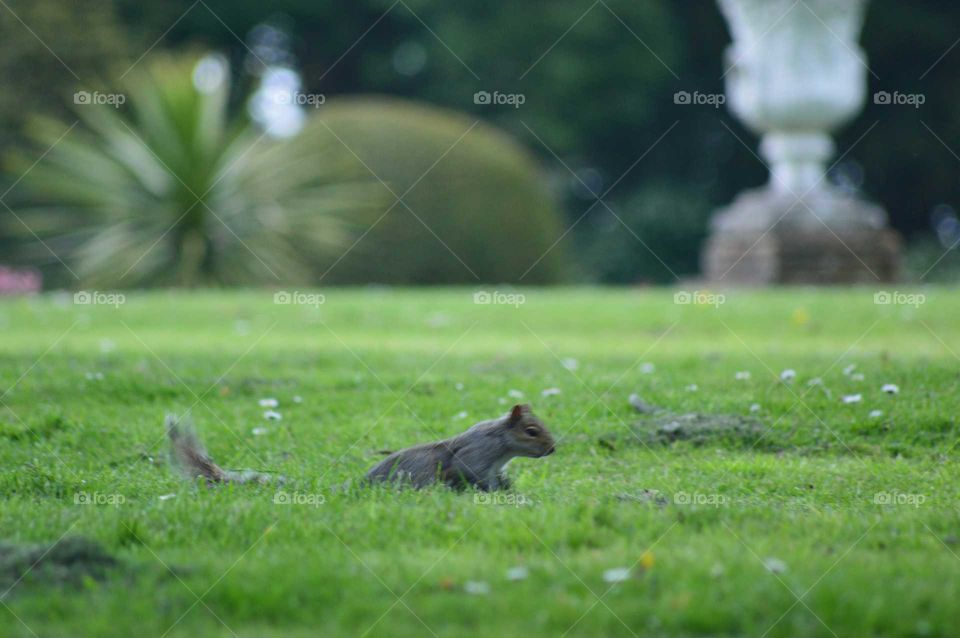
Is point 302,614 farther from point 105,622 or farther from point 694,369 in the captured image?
point 694,369

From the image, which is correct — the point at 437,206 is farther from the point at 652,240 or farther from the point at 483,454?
the point at 483,454

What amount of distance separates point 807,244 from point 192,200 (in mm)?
8154

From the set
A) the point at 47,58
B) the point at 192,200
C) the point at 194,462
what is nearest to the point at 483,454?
the point at 194,462

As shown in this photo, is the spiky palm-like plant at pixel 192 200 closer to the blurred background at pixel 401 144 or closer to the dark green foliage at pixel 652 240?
the blurred background at pixel 401 144

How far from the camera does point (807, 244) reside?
14602mm

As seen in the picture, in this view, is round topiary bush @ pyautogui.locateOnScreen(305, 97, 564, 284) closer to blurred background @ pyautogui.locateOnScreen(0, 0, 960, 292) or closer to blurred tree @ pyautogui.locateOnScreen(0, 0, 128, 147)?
blurred background @ pyautogui.locateOnScreen(0, 0, 960, 292)

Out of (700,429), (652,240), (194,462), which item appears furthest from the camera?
(652,240)

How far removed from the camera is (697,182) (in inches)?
1138

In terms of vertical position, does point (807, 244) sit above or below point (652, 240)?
below

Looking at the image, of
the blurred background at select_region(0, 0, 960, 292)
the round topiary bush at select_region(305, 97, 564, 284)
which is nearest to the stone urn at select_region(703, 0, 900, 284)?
the blurred background at select_region(0, 0, 960, 292)

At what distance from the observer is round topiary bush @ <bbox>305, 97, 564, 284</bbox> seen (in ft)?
57.7

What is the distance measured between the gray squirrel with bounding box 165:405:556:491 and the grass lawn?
150 mm

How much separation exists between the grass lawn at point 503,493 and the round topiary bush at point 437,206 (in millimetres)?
7002

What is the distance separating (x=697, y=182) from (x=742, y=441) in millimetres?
23318
